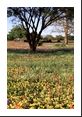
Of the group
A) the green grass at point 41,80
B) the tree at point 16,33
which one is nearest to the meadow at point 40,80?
the green grass at point 41,80

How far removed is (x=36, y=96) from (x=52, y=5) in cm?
127

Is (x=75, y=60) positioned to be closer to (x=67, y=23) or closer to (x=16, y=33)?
(x=67, y=23)

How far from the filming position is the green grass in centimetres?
630

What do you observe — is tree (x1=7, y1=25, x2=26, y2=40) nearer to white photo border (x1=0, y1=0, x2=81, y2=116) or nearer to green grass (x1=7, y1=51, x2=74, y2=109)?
white photo border (x1=0, y1=0, x2=81, y2=116)

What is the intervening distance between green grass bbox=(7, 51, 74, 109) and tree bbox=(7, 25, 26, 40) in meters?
0.24

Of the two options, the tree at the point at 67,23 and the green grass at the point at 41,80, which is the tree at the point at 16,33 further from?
the tree at the point at 67,23

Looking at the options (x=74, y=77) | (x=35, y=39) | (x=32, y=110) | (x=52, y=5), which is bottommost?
(x=32, y=110)

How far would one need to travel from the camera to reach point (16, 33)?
6.45 metres

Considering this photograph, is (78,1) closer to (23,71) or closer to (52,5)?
(52,5)

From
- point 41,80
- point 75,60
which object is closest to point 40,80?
point 41,80

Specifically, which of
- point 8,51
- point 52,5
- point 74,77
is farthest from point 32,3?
point 74,77

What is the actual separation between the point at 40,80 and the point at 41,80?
0.05 ft

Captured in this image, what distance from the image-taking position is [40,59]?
21.2 ft

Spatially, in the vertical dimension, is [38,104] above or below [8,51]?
below
